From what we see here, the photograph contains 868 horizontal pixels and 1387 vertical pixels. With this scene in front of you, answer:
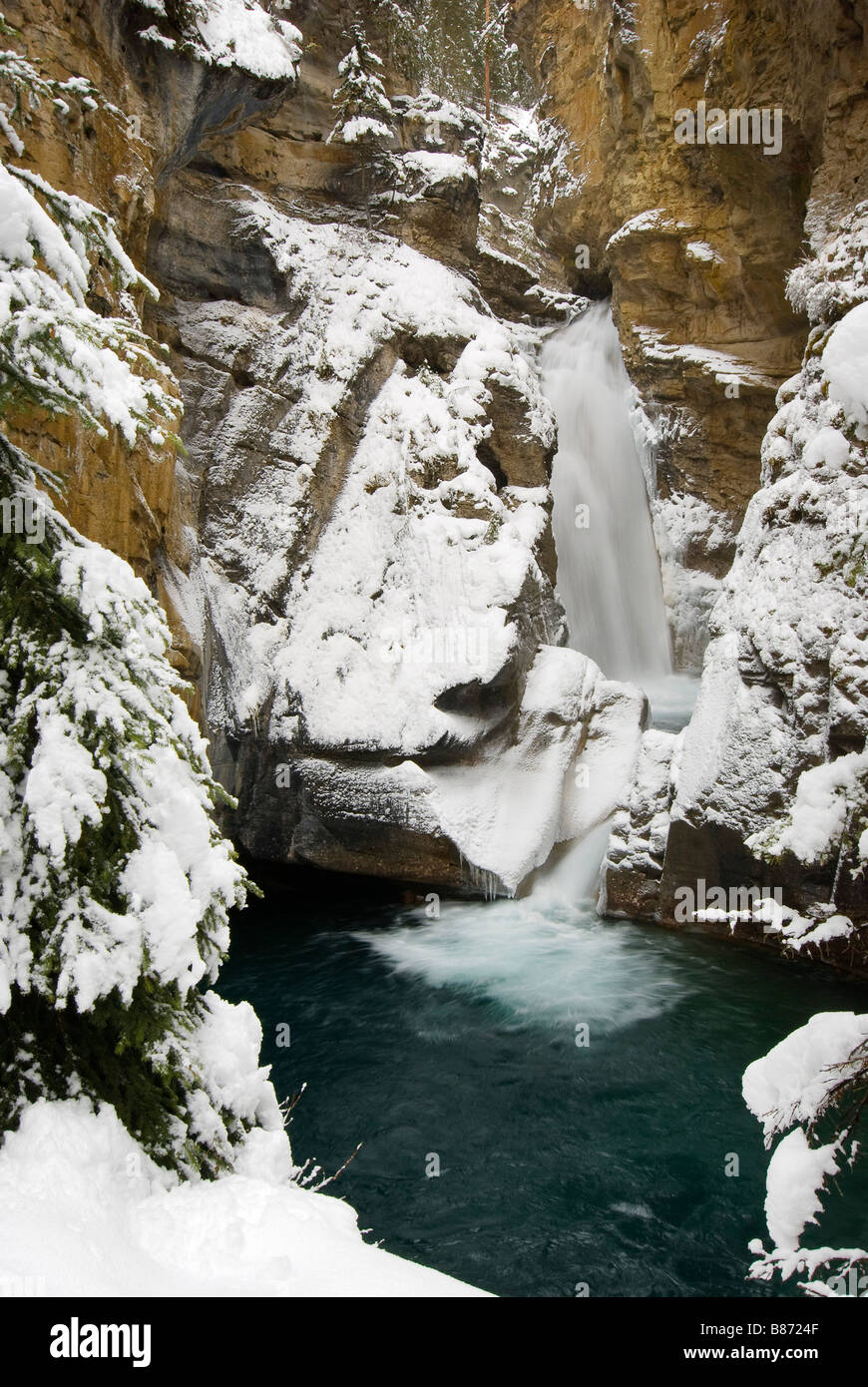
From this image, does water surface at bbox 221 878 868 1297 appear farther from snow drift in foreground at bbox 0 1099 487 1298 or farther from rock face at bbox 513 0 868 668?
rock face at bbox 513 0 868 668

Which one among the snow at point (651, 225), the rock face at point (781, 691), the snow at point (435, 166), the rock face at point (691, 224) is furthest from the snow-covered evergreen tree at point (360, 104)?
the rock face at point (781, 691)

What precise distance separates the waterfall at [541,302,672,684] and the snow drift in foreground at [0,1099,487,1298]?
15.0 m

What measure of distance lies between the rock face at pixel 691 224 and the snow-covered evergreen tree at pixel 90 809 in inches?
541

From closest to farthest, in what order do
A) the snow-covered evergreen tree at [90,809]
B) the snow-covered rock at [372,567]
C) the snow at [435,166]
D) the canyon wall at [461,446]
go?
the snow-covered evergreen tree at [90,809] → the canyon wall at [461,446] → the snow-covered rock at [372,567] → the snow at [435,166]

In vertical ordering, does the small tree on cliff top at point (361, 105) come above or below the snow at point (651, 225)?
above

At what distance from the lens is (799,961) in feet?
32.9

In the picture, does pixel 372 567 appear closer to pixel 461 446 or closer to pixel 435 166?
pixel 461 446

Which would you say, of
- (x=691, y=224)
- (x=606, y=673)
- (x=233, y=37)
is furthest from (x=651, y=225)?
(x=606, y=673)

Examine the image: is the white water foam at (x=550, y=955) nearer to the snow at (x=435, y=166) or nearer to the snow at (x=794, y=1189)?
the snow at (x=794, y=1189)

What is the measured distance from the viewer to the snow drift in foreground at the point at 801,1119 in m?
2.80

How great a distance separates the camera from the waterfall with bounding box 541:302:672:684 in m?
18.2
